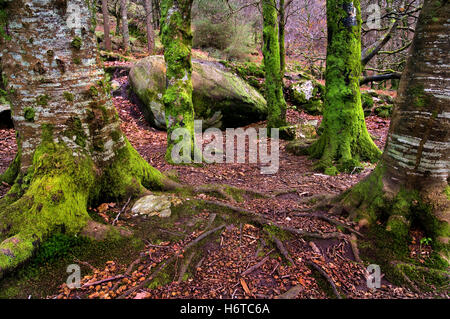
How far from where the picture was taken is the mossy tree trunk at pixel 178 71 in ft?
19.4

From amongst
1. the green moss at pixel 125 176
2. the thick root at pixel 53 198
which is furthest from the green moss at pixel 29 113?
the green moss at pixel 125 176

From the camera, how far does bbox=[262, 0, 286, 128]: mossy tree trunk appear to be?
30.2 feet

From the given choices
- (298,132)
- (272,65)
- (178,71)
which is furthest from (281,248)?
(272,65)

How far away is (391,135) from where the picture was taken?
117 inches

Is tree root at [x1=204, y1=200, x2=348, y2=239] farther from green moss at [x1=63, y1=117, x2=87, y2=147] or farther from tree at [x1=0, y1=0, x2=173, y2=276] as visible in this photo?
green moss at [x1=63, y1=117, x2=87, y2=147]

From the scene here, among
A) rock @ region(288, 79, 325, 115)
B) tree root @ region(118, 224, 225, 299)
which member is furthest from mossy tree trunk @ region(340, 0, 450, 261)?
rock @ region(288, 79, 325, 115)

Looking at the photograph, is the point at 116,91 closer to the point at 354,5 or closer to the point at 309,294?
the point at 354,5

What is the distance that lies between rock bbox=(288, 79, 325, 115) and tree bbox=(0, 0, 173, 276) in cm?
1116

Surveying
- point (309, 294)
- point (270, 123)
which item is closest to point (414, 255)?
point (309, 294)

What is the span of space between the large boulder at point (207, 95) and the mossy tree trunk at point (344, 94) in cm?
488

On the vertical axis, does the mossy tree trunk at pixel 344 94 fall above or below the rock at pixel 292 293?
above

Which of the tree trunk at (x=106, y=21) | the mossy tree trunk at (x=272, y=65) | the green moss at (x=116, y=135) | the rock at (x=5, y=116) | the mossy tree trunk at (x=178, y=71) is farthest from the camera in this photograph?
the tree trunk at (x=106, y=21)

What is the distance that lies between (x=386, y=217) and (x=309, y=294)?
1.41 m

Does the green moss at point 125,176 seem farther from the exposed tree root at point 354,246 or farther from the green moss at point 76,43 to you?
the exposed tree root at point 354,246
